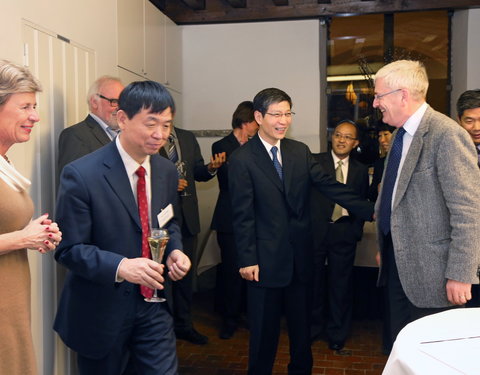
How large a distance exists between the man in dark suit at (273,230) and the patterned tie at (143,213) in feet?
2.88

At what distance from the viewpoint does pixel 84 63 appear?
3.45 metres

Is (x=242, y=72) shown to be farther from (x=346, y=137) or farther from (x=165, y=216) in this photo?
(x=165, y=216)

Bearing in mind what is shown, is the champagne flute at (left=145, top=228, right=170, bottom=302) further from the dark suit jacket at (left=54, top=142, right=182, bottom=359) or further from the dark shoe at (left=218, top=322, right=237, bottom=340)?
the dark shoe at (left=218, top=322, right=237, bottom=340)

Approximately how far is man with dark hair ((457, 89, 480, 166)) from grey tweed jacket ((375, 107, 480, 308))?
3.34 ft

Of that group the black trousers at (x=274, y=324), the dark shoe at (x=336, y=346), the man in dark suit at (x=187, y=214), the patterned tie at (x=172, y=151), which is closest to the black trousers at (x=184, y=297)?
the man in dark suit at (x=187, y=214)

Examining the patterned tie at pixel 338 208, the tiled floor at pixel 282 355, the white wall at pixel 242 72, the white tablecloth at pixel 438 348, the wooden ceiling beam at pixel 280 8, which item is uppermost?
the wooden ceiling beam at pixel 280 8

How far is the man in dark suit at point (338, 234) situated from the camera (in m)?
4.25

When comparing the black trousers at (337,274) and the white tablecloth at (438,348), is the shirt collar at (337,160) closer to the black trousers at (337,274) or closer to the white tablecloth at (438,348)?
the black trousers at (337,274)

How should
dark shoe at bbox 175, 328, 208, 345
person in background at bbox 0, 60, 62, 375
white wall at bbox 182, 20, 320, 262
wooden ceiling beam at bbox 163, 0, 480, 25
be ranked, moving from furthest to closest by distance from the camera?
white wall at bbox 182, 20, 320, 262 < wooden ceiling beam at bbox 163, 0, 480, 25 < dark shoe at bbox 175, 328, 208, 345 < person in background at bbox 0, 60, 62, 375

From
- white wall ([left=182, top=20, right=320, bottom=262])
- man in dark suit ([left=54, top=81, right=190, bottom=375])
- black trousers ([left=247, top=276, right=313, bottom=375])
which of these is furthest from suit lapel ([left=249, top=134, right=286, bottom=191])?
white wall ([left=182, top=20, right=320, bottom=262])

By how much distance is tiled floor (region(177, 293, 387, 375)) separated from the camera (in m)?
3.78

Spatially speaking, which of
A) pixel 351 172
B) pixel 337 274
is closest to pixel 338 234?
pixel 337 274

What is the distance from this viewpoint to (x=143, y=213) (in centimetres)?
222

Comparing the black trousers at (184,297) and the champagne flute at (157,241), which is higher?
the champagne flute at (157,241)
